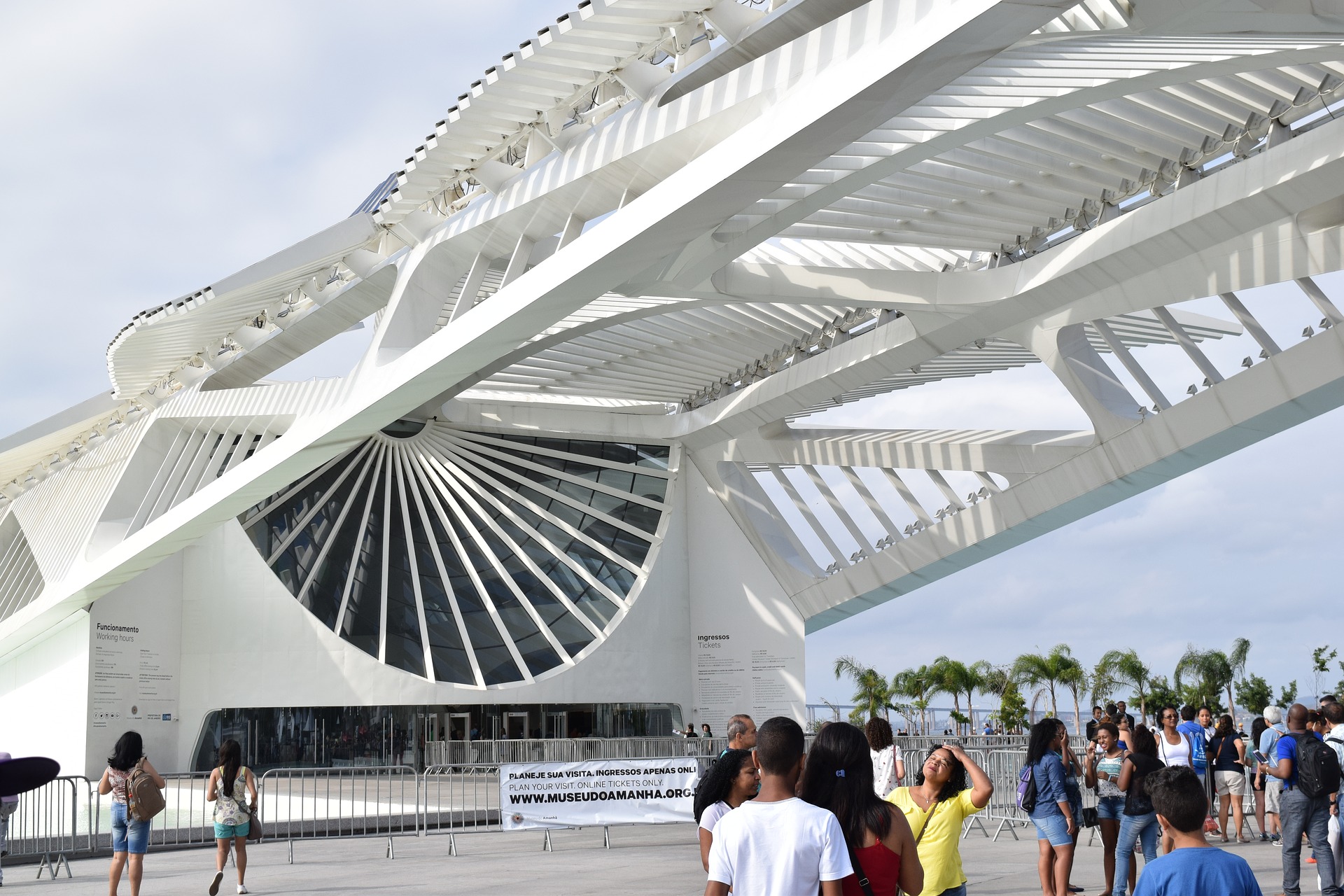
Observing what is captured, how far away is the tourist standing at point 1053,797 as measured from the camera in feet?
27.3

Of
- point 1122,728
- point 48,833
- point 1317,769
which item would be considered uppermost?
point 1122,728

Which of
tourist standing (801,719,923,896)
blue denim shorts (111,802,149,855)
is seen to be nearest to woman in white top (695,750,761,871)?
tourist standing (801,719,923,896)

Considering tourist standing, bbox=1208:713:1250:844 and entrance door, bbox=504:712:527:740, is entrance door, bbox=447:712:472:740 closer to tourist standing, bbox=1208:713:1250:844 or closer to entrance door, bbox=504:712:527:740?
entrance door, bbox=504:712:527:740

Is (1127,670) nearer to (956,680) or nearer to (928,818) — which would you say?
(956,680)

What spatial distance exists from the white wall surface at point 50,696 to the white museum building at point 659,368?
3.6 inches

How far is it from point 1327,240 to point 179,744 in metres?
22.6

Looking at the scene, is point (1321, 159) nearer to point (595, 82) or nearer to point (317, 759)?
point (595, 82)

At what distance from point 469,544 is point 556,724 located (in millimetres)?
4647

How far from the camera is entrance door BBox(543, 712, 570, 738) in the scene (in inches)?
1203

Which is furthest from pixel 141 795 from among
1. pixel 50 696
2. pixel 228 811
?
pixel 50 696

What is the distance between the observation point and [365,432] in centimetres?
1988

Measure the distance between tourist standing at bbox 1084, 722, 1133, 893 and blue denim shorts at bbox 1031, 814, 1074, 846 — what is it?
0.74 metres

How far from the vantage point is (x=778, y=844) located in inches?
153

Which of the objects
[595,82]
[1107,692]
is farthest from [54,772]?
[1107,692]
